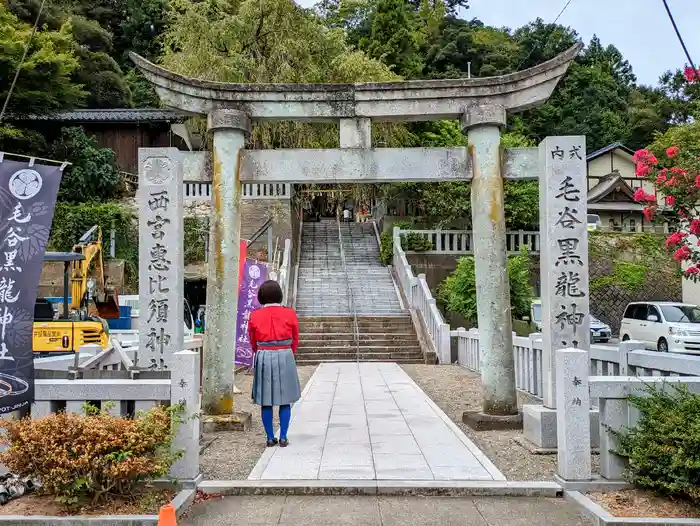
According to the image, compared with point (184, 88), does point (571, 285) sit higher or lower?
lower

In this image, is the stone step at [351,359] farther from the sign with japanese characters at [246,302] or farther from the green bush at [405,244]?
the green bush at [405,244]

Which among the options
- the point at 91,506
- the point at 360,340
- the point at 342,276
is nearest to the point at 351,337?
the point at 360,340

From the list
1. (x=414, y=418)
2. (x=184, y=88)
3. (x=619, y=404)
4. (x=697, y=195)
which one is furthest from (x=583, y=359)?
(x=697, y=195)

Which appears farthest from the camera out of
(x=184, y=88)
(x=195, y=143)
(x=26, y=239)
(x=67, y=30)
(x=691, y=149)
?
(x=195, y=143)

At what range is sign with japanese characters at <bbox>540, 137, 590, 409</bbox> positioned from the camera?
24.5 ft

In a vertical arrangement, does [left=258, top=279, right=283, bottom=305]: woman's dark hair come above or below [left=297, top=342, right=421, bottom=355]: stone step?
above

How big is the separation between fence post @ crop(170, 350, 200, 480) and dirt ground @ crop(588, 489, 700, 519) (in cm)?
330

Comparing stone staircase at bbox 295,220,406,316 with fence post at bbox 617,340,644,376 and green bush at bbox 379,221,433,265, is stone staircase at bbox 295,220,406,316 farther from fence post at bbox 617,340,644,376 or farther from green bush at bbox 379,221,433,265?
fence post at bbox 617,340,644,376


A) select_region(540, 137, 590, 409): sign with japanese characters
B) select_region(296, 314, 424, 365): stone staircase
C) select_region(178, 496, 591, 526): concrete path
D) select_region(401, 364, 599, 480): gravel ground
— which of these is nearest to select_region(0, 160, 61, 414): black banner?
select_region(178, 496, 591, 526): concrete path

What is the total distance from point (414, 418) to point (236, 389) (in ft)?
14.8

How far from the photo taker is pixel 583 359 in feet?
17.3

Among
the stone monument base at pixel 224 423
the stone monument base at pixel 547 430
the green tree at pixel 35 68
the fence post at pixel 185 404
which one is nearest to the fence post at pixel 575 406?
the stone monument base at pixel 547 430

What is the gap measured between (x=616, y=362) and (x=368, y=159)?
398 cm

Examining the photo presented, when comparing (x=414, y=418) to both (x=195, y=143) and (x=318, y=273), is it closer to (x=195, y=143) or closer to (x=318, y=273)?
(x=318, y=273)
